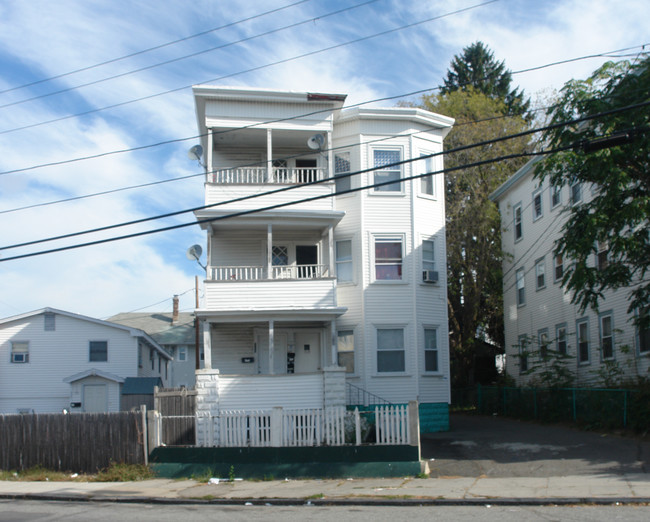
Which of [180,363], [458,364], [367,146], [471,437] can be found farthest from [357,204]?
[180,363]

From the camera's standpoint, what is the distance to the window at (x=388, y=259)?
23500mm

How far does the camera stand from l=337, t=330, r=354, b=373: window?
23125 mm

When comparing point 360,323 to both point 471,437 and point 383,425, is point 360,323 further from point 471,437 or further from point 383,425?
point 383,425

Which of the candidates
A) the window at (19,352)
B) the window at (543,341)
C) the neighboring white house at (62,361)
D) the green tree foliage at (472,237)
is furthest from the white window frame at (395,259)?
the window at (19,352)

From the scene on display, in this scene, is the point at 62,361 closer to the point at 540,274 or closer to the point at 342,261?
the point at 342,261

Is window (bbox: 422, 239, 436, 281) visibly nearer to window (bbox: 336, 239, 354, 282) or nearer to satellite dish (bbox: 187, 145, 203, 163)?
window (bbox: 336, 239, 354, 282)

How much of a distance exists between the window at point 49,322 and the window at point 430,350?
18.6 meters

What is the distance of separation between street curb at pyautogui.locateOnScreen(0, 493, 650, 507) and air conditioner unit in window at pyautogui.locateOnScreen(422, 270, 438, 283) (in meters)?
11.8

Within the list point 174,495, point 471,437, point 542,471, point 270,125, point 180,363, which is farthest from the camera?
point 180,363

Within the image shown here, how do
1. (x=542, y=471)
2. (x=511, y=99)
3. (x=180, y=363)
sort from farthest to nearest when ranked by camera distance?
(x=511, y=99), (x=180, y=363), (x=542, y=471)

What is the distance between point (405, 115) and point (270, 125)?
4689 mm

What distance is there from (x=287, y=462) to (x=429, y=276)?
32.8ft

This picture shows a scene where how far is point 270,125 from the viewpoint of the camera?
73.9 ft

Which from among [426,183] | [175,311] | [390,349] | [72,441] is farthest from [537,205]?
[175,311]
